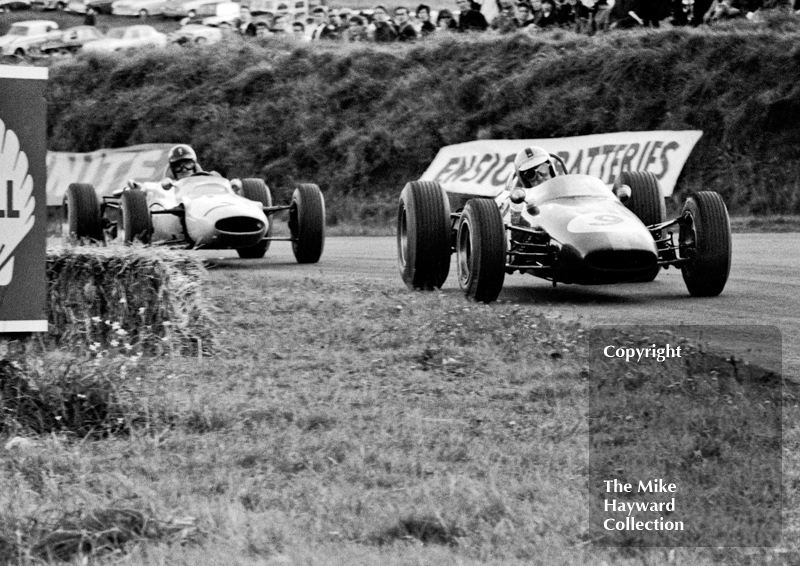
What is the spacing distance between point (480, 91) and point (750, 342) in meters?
17.4

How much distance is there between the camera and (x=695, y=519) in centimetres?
436

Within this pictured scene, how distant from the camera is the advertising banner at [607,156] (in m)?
19.3

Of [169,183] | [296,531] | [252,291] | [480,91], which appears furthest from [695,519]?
[480,91]

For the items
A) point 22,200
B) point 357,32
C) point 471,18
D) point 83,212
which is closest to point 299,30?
point 357,32

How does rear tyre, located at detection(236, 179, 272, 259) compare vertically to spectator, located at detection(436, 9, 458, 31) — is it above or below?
below

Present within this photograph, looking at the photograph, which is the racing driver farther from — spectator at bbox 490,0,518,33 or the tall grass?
spectator at bbox 490,0,518,33

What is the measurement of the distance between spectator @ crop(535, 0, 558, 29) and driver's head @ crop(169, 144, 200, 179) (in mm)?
10663

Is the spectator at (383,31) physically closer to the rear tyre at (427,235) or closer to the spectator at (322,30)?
the spectator at (322,30)

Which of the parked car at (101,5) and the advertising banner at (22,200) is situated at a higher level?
the advertising banner at (22,200)

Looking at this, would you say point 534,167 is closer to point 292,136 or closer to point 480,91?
point 480,91

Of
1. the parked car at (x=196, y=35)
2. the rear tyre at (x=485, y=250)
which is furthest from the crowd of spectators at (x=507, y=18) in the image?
the rear tyre at (x=485, y=250)

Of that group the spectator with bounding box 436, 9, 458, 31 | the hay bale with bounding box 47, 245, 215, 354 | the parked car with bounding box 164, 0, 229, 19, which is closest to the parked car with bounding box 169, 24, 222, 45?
the parked car with bounding box 164, 0, 229, 19

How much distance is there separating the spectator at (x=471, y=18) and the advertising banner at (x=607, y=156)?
486 centimetres

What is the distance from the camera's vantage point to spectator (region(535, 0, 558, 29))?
78.0 ft
